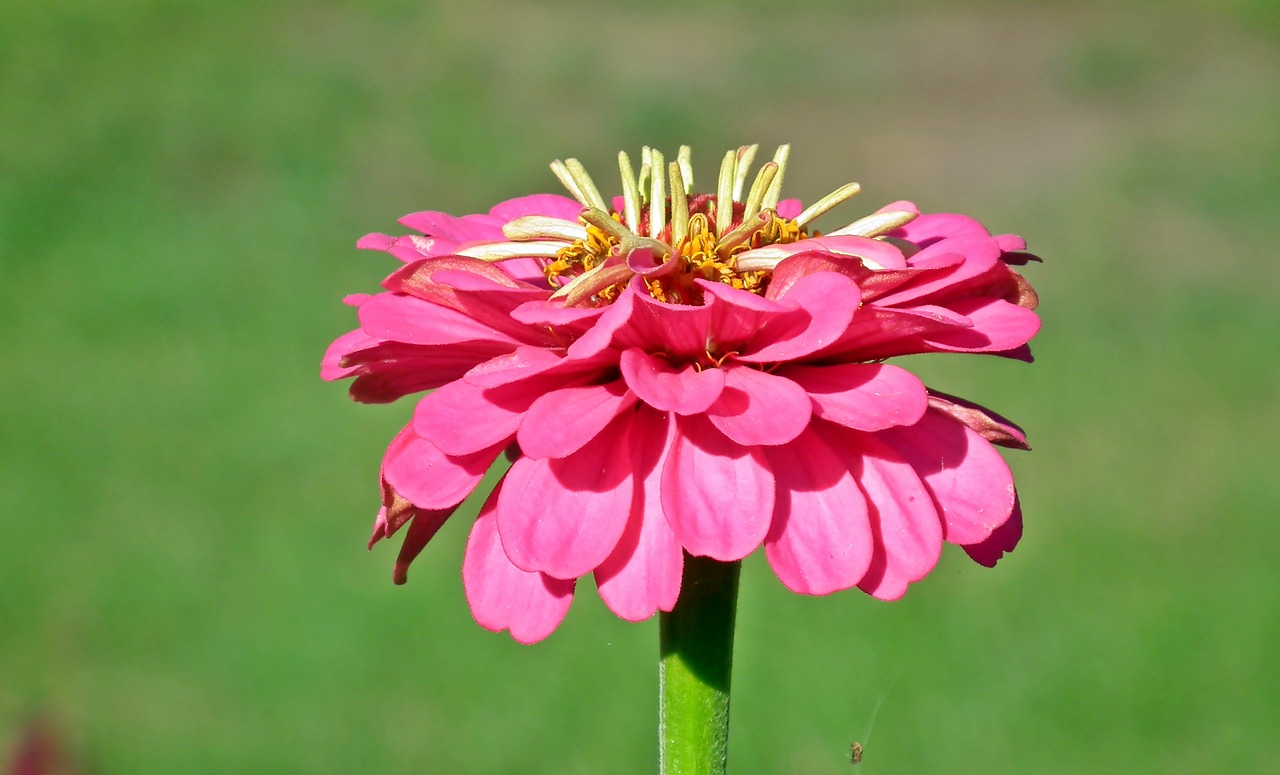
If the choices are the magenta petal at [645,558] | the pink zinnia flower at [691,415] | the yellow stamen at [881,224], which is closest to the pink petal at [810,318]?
the pink zinnia flower at [691,415]

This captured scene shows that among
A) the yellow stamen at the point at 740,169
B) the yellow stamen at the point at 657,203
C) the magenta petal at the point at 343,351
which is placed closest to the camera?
the magenta petal at the point at 343,351

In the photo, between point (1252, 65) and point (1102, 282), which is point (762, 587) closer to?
point (1102, 282)

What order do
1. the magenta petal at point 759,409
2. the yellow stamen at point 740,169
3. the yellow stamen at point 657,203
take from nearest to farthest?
the magenta petal at point 759,409, the yellow stamen at point 657,203, the yellow stamen at point 740,169

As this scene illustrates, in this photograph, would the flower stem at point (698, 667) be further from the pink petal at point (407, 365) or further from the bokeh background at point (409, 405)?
the bokeh background at point (409, 405)

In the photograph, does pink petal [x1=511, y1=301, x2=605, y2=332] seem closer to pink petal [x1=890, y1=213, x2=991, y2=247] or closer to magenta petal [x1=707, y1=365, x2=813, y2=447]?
magenta petal [x1=707, y1=365, x2=813, y2=447]

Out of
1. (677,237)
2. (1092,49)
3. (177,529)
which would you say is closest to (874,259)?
(677,237)

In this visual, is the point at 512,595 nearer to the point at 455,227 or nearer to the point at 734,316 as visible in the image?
the point at 734,316
